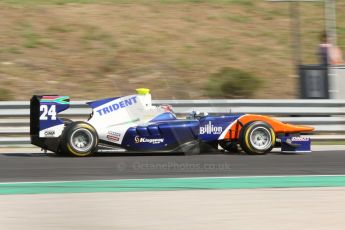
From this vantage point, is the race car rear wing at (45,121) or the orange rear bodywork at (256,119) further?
the orange rear bodywork at (256,119)

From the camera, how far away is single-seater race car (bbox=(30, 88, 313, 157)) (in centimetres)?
1070

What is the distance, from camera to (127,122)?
35.5ft

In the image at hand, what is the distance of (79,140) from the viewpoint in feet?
35.1

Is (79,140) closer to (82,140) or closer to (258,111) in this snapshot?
(82,140)

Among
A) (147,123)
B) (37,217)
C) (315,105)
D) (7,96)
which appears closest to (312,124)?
(315,105)

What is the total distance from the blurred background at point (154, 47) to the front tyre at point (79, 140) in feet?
14.1

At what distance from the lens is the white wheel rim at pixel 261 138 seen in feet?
36.0

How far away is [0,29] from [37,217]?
12.9 metres

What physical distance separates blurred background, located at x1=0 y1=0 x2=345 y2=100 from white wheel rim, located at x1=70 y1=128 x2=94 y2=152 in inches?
169

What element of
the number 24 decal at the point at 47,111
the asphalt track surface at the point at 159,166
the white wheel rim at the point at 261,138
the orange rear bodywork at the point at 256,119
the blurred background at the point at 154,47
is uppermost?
the blurred background at the point at 154,47

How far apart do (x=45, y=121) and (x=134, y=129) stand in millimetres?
1234

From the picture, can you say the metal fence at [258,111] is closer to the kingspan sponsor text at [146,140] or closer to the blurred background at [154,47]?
the kingspan sponsor text at [146,140]

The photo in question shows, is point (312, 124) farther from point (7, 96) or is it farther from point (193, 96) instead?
point (7, 96)

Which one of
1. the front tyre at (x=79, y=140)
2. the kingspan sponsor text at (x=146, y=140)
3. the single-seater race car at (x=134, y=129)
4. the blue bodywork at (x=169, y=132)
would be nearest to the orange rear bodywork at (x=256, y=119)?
the single-seater race car at (x=134, y=129)
